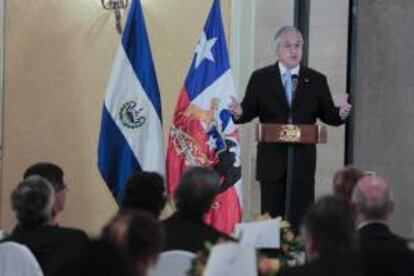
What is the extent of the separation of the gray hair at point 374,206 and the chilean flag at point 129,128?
10.6ft

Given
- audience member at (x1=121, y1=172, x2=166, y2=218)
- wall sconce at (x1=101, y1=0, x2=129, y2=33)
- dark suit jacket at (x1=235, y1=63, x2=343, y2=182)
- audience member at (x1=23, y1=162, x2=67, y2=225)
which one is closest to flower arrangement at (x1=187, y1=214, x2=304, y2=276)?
audience member at (x1=121, y1=172, x2=166, y2=218)

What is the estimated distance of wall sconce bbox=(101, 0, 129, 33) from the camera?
7.78 m

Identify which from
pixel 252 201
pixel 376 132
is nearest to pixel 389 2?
pixel 376 132

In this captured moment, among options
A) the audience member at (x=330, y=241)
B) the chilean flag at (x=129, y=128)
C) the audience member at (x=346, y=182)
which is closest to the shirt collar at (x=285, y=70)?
the chilean flag at (x=129, y=128)

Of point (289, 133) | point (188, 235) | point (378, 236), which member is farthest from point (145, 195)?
point (289, 133)

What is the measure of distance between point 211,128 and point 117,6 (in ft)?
5.12

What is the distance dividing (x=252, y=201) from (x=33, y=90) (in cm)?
208

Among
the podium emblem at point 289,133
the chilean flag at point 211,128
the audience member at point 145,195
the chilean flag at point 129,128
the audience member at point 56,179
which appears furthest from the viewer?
the chilean flag at point 129,128

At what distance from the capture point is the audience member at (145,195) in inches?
177

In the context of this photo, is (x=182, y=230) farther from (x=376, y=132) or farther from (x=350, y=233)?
(x=376, y=132)

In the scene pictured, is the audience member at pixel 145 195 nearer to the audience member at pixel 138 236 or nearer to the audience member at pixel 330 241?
the audience member at pixel 330 241

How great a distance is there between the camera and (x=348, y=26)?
303 inches

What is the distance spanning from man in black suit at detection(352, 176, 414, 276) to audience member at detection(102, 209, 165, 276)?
3.08 feet

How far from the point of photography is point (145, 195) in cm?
451
